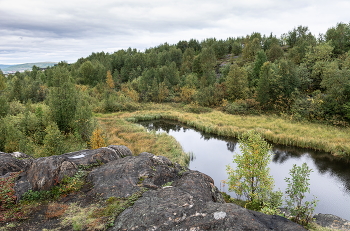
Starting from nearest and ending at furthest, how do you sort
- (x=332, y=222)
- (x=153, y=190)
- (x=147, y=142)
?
(x=153, y=190) < (x=332, y=222) < (x=147, y=142)

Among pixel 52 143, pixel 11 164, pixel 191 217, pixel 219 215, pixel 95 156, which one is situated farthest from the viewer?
pixel 52 143

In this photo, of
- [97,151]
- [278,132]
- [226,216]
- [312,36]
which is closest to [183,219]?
[226,216]

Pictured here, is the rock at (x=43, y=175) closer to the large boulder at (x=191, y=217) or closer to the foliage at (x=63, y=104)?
the large boulder at (x=191, y=217)

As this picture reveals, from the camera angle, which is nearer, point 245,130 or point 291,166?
point 291,166

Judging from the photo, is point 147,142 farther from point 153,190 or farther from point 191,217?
point 191,217

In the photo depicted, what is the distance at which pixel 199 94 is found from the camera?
55.5 m

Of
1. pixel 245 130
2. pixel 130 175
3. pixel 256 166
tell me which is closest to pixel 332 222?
pixel 256 166

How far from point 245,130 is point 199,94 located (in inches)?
907

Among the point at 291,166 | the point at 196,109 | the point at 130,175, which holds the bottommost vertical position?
the point at 291,166

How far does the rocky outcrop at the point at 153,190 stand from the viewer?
24.5ft

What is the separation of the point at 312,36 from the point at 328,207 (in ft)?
232

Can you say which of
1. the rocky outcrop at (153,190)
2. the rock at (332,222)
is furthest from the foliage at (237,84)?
the rocky outcrop at (153,190)

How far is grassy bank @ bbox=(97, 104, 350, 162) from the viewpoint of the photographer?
2809cm

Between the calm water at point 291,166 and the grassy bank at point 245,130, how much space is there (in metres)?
1.47
